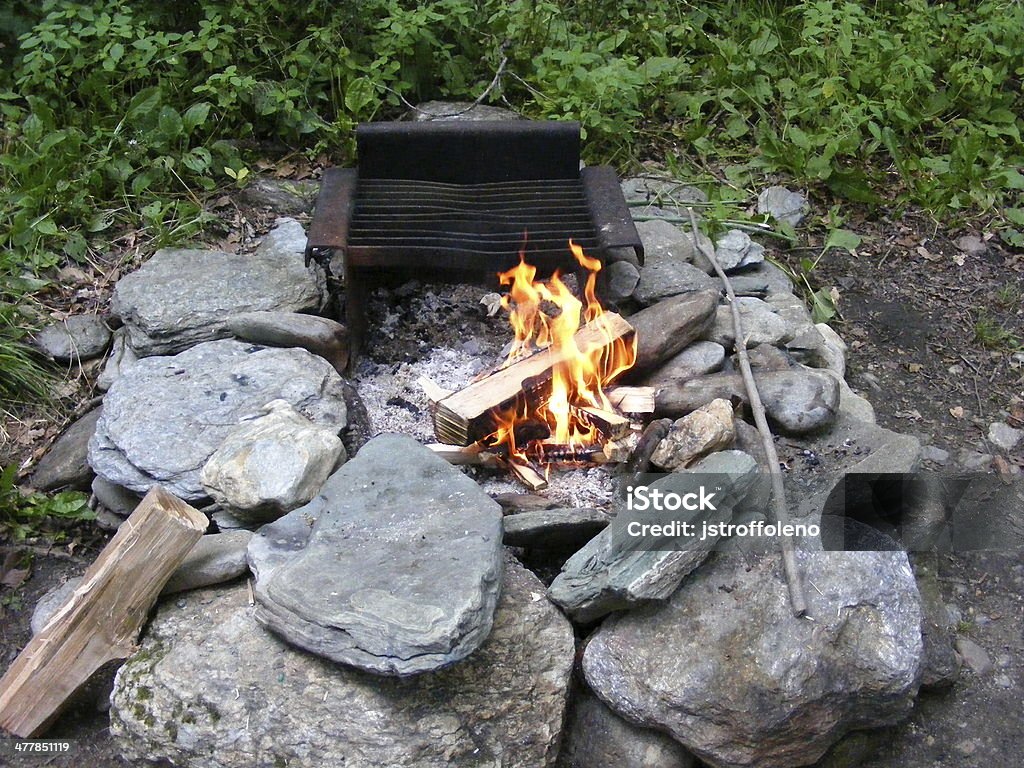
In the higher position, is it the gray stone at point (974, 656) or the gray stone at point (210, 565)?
the gray stone at point (210, 565)

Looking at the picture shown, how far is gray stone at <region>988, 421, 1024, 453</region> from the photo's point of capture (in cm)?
405

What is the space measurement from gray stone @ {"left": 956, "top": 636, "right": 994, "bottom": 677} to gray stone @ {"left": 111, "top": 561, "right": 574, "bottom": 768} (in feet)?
4.29

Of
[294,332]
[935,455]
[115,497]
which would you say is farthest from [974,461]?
[115,497]

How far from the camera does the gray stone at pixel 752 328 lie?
3.91m

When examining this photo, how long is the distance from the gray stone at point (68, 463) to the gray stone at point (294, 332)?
673 millimetres

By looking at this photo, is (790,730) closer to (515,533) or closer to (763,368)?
(515,533)

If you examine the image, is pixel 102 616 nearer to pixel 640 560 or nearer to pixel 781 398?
pixel 640 560

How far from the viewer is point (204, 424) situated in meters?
3.39

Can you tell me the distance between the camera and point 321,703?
2625 millimetres

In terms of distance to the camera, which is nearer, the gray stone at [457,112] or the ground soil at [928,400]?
the ground soil at [928,400]

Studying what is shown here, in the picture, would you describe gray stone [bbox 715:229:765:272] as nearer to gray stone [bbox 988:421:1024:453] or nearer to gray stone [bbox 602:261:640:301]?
gray stone [bbox 602:261:640:301]

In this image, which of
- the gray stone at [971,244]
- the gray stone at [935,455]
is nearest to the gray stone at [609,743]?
the gray stone at [935,455]

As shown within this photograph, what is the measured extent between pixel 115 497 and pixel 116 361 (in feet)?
2.49

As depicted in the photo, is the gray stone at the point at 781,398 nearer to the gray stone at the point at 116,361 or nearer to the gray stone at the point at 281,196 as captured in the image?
the gray stone at the point at 116,361
